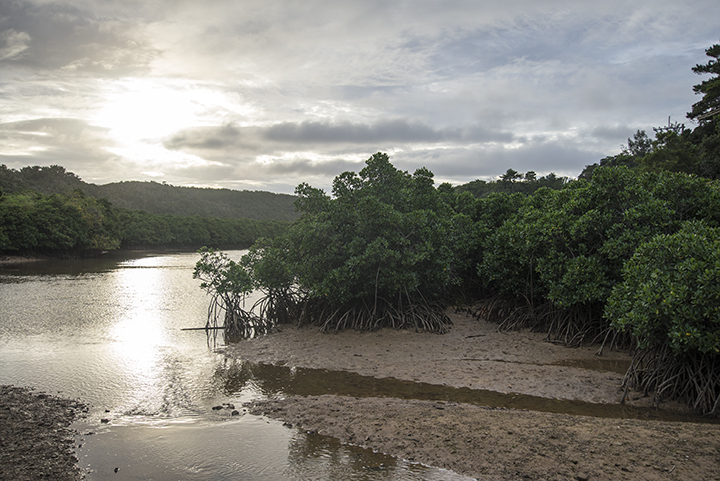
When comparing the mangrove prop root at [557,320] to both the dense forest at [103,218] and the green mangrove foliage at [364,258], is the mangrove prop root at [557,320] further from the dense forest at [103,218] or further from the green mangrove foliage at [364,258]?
the dense forest at [103,218]

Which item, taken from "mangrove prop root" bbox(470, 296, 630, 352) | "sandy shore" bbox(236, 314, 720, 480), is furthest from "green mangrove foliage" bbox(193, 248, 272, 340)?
"mangrove prop root" bbox(470, 296, 630, 352)

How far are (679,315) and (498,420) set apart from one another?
2875 millimetres

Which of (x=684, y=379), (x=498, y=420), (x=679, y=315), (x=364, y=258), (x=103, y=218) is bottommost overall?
(x=498, y=420)

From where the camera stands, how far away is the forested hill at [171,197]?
8588 centimetres

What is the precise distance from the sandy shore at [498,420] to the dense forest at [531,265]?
3.22ft

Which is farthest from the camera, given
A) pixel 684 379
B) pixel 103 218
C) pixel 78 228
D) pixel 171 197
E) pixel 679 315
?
pixel 171 197

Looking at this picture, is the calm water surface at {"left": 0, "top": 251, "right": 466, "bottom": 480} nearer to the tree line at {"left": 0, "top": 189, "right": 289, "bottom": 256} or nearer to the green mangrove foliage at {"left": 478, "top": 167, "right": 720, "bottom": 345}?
the green mangrove foliage at {"left": 478, "top": 167, "right": 720, "bottom": 345}

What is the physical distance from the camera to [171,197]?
4914 inches

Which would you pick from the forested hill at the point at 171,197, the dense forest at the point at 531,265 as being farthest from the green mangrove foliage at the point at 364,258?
the forested hill at the point at 171,197

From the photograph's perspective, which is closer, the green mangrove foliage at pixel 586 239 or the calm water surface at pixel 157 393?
the calm water surface at pixel 157 393

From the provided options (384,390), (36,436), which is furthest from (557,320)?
(36,436)

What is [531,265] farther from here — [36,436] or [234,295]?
[36,436]

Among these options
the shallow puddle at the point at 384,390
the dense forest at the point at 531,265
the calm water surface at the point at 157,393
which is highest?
the dense forest at the point at 531,265

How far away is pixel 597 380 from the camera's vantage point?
8172 mm
